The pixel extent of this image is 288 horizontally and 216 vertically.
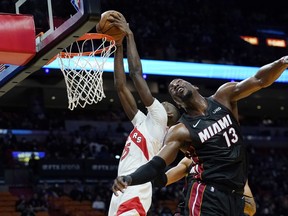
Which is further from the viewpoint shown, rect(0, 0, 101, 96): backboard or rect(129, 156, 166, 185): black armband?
rect(0, 0, 101, 96): backboard

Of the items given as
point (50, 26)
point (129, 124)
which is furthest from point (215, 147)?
point (129, 124)

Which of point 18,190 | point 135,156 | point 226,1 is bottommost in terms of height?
point 18,190

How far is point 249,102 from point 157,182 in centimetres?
2160

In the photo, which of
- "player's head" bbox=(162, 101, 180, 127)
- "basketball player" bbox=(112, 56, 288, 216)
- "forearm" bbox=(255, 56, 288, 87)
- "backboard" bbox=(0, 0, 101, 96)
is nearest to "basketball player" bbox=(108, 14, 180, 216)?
"player's head" bbox=(162, 101, 180, 127)

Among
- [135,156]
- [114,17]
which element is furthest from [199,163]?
[114,17]

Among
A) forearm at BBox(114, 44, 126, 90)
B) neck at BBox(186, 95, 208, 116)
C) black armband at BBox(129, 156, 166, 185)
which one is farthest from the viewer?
forearm at BBox(114, 44, 126, 90)

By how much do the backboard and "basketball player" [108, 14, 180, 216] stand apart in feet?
1.53

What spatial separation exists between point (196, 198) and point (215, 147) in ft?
1.26

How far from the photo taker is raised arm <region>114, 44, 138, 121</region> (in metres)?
5.22

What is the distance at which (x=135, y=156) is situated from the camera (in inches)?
193

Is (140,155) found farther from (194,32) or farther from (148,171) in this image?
(194,32)

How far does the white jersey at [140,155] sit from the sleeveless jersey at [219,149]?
0.68 metres

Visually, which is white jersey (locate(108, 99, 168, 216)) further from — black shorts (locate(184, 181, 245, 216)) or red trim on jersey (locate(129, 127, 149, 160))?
black shorts (locate(184, 181, 245, 216))

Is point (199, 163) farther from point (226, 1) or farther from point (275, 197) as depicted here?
point (226, 1)
